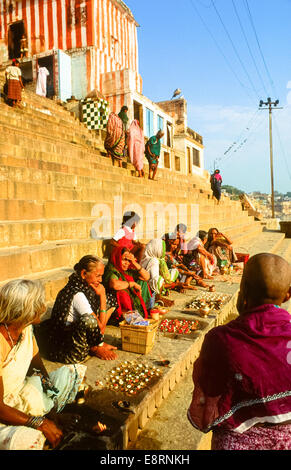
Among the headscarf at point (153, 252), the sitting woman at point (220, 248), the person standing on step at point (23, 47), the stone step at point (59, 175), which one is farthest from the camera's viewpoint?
the person standing on step at point (23, 47)

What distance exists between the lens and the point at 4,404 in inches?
69.1

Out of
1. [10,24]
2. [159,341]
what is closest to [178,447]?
[159,341]

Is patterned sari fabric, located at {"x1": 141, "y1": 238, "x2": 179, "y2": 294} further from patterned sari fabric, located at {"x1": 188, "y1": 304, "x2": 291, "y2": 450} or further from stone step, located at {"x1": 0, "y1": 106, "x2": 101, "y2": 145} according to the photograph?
stone step, located at {"x1": 0, "y1": 106, "x2": 101, "y2": 145}

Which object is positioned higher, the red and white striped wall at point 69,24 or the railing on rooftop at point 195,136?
the red and white striped wall at point 69,24

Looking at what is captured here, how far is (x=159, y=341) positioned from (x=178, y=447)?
4.29ft

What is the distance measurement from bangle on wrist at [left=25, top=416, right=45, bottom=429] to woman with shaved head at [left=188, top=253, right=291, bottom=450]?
0.90 meters

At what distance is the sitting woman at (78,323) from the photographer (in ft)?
8.93

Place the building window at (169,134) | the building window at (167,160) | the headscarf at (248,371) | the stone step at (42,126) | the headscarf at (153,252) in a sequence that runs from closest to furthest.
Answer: the headscarf at (248,371)
the headscarf at (153,252)
the stone step at (42,126)
the building window at (167,160)
the building window at (169,134)

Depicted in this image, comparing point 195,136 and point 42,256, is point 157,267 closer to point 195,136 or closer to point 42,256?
point 42,256

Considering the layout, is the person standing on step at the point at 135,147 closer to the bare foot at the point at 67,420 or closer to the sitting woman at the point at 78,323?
the sitting woman at the point at 78,323

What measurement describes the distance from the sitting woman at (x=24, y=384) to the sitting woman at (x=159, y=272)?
2.55m

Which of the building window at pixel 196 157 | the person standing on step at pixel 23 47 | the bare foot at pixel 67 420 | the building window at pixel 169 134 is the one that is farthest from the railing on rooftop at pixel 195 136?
the bare foot at pixel 67 420

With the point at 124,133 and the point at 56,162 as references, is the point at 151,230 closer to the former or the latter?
the point at 56,162

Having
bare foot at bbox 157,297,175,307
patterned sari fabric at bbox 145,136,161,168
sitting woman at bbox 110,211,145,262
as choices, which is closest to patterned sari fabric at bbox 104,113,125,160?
patterned sari fabric at bbox 145,136,161,168
